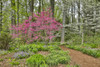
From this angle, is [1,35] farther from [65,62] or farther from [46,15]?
[65,62]

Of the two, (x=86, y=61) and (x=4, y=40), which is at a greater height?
(x=4, y=40)

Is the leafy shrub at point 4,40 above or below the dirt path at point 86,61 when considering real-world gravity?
above

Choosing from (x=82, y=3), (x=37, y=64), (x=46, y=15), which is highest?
(x=82, y=3)

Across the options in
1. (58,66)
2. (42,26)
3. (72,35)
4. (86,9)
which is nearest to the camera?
(58,66)

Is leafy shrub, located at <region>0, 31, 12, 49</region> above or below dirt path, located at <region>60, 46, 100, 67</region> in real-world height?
above

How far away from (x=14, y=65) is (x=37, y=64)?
127 cm

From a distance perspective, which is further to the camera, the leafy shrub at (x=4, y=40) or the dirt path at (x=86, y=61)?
the leafy shrub at (x=4, y=40)

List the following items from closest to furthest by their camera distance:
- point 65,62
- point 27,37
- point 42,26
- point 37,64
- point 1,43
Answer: point 37,64, point 65,62, point 1,43, point 42,26, point 27,37

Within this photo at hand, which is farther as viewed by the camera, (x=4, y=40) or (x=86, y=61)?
(x=4, y=40)

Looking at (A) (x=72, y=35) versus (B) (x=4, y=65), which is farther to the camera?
(A) (x=72, y=35)

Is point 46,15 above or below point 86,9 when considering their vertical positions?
below

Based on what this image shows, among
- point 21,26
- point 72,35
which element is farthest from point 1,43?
point 72,35

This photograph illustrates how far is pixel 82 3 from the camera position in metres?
11.3

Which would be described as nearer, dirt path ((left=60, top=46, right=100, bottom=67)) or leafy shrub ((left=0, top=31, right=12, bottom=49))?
dirt path ((left=60, top=46, right=100, bottom=67))
